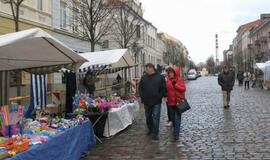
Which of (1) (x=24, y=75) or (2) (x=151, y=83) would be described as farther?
(1) (x=24, y=75)

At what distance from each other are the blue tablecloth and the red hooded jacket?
203 cm

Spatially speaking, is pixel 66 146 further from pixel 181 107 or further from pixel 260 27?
pixel 260 27

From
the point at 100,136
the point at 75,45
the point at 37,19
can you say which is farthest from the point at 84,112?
the point at 75,45

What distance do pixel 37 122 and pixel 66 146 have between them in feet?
2.40

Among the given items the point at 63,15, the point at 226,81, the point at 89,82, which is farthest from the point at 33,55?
the point at 63,15

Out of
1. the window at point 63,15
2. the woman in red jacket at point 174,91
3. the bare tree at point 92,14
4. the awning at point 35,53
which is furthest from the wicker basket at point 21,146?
the window at point 63,15

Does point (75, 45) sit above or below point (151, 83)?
above

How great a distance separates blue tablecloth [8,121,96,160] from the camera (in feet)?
19.1

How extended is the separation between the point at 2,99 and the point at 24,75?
12.1 metres

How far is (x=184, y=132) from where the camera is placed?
36.2ft

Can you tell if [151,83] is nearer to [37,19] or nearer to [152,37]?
[37,19]

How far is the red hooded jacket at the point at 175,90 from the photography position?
1004cm

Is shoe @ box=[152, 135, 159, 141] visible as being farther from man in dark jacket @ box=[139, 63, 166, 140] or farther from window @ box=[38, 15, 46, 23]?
window @ box=[38, 15, 46, 23]

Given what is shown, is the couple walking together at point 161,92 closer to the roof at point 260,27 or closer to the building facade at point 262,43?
the building facade at point 262,43
